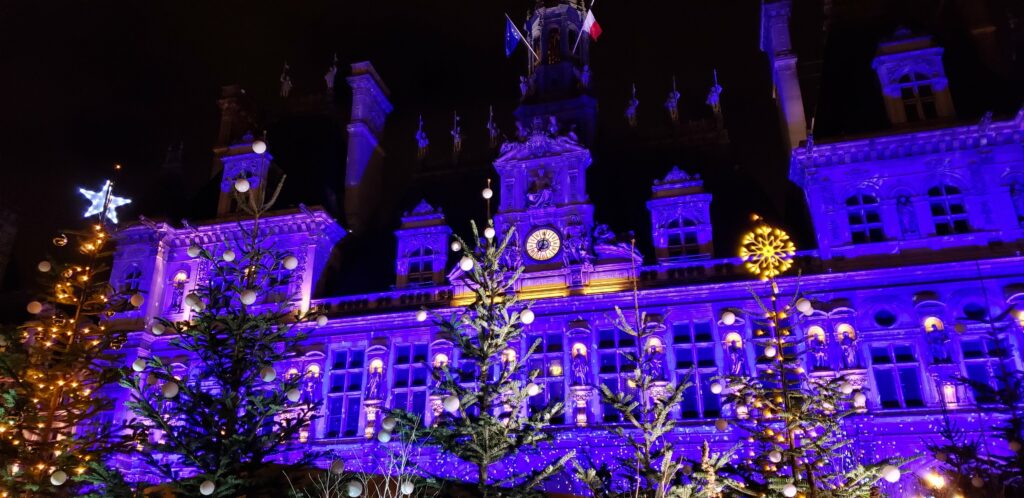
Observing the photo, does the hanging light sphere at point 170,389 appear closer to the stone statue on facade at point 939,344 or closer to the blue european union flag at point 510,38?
the stone statue on facade at point 939,344

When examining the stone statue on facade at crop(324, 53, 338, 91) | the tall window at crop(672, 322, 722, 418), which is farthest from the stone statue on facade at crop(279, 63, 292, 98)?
the tall window at crop(672, 322, 722, 418)

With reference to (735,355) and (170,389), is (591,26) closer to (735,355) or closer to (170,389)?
(735,355)

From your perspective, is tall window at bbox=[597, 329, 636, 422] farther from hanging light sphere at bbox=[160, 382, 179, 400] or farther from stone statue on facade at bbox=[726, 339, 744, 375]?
hanging light sphere at bbox=[160, 382, 179, 400]

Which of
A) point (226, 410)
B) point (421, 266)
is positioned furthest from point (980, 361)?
point (226, 410)

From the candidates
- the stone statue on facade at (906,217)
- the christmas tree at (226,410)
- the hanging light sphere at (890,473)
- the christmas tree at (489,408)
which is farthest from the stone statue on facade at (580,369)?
the hanging light sphere at (890,473)

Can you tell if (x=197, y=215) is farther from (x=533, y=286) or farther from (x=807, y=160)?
(x=807, y=160)

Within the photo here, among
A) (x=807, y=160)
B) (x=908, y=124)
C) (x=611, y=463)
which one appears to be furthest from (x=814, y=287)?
(x=611, y=463)

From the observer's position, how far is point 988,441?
63.1ft

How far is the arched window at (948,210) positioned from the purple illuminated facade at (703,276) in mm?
45

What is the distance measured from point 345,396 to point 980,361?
17.8 meters

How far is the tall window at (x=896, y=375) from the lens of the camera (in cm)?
2062

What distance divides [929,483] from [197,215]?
25182 mm

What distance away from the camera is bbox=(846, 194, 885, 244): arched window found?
22609 millimetres

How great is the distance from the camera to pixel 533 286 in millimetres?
24062
